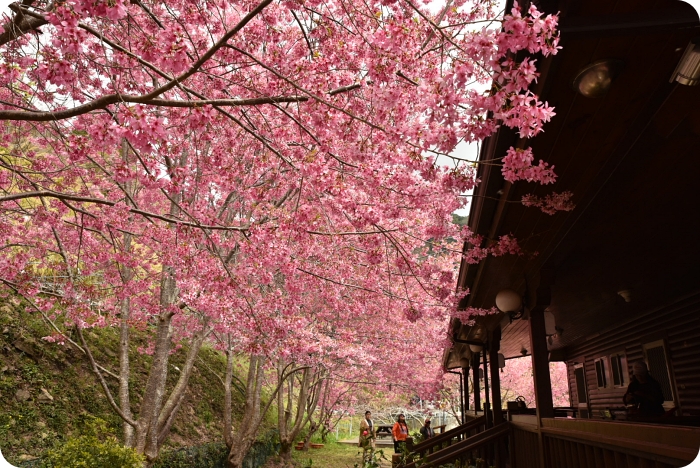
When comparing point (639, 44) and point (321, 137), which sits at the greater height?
point (321, 137)

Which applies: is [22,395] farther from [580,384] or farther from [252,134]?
[580,384]

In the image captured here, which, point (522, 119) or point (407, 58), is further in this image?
point (407, 58)

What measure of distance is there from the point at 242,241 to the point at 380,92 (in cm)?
291

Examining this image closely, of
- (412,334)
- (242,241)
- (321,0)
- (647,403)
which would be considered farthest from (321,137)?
(412,334)

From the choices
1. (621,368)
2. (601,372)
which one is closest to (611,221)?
(621,368)

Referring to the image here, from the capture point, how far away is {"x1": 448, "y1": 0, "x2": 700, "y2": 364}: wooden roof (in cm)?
193

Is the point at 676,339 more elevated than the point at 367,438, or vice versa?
the point at 676,339

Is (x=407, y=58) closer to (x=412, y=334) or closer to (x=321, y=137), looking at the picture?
(x=321, y=137)

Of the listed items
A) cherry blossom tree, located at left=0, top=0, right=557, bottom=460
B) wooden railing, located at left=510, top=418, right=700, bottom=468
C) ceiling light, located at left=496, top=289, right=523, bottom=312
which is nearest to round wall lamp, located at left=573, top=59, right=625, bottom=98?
cherry blossom tree, located at left=0, top=0, right=557, bottom=460

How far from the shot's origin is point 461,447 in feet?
19.8

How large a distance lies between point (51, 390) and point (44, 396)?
0.88ft

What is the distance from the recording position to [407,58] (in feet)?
13.7

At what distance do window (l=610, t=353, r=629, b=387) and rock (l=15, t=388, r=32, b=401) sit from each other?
11695mm

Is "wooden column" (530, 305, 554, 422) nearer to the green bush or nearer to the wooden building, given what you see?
the wooden building
